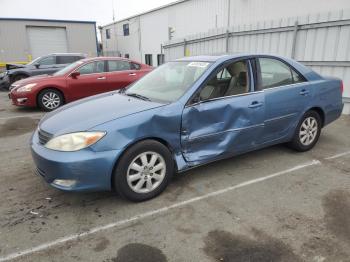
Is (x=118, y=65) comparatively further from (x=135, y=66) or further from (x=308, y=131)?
(x=308, y=131)

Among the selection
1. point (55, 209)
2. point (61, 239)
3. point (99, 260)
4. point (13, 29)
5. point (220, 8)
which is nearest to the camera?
point (99, 260)

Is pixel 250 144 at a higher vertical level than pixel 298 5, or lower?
lower

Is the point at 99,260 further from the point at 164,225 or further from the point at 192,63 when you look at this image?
the point at 192,63

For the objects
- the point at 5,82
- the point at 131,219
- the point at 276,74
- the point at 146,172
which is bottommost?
the point at 131,219

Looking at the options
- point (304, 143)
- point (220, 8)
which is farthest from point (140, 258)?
point (220, 8)

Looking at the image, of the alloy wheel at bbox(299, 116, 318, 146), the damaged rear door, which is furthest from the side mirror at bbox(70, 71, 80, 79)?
the alloy wheel at bbox(299, 116, 318, 146)

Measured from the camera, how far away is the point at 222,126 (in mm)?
3609

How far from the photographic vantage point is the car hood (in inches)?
122

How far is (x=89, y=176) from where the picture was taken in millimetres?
2904

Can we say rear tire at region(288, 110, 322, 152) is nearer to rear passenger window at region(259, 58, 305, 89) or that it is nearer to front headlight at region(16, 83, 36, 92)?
rear passenger window at region(259, 58, 305, 89)

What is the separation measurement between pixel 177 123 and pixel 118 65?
247 inches

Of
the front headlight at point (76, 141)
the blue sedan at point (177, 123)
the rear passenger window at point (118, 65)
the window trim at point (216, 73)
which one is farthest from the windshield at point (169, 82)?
the rear passenger window at point (118, 65)

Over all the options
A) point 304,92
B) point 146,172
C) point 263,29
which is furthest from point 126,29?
point 146,172

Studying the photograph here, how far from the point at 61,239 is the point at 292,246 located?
6.59 ft
